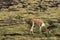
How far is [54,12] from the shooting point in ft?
67.2

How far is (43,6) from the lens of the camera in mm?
22172

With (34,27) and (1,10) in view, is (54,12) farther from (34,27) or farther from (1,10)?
(34,27)

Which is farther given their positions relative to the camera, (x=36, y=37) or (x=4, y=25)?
(x=4, y=25)

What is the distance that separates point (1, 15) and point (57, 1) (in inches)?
251

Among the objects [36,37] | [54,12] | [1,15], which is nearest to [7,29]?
[36,37]

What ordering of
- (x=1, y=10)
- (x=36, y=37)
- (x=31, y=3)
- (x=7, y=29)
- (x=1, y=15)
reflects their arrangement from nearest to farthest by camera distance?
(x=36, y=37) < (x=7, y=29) < (x=1, y=15) < (x=1, y=10) < (x=31, y=3)

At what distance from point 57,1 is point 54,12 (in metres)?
3.61

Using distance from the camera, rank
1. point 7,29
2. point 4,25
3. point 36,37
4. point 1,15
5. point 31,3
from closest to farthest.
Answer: point 36,37 → point 7,29 → point 4,25 → point 1,15 → point 31,3

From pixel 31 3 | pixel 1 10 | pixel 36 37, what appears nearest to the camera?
pixel 36 37

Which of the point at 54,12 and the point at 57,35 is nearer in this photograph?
the point at 57,35

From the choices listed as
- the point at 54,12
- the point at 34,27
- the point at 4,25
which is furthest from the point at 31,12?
the point at 34,27

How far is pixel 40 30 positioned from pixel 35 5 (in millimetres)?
8403

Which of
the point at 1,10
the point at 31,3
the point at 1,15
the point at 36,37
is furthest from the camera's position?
the point at 31,3

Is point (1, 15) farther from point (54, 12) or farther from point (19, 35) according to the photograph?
point (19, 35)
